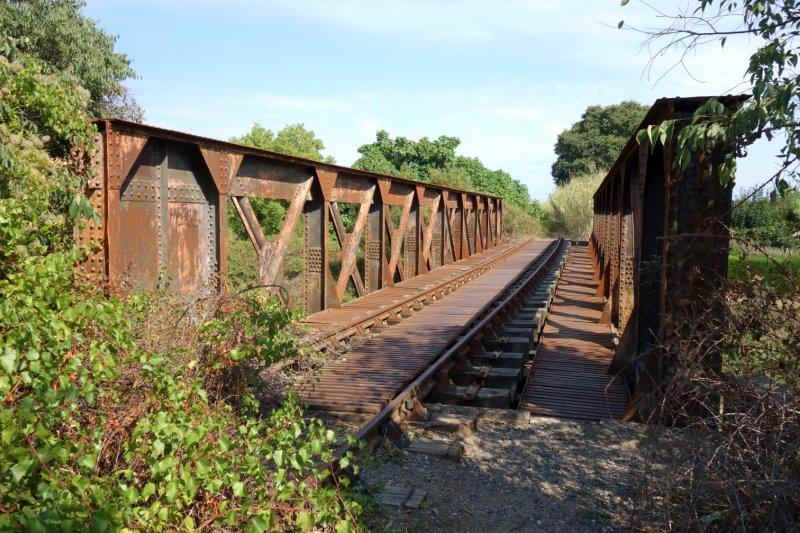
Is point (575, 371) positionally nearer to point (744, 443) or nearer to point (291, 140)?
point (744, 443)

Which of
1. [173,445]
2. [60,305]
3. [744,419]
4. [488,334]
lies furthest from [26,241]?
[488,334]

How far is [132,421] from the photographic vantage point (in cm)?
336

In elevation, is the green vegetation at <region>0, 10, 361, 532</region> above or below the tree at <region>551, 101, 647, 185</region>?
below

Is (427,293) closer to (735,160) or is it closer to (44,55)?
(735,160)

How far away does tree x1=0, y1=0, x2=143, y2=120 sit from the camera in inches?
731

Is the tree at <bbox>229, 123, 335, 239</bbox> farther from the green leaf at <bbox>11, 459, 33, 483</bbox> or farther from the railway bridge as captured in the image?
the green leaf at <bbox>11, 459, 33, 483</bbox>

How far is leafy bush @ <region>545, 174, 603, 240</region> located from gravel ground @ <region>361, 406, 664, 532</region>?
42687mm

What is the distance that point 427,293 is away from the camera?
13.9 m

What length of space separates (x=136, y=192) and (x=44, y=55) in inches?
616

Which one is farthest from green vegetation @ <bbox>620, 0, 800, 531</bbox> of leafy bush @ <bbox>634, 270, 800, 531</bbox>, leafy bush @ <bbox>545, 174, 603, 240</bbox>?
leafy bush @ <bbox>545, 174, 603, 240</bbox>

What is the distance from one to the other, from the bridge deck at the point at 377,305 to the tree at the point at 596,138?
56940mm

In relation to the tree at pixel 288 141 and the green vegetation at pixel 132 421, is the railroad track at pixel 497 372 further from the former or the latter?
the tree at pixel 288 141

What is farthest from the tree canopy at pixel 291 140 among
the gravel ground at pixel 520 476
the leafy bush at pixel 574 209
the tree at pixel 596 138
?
the gravel ground at pixel 520 476

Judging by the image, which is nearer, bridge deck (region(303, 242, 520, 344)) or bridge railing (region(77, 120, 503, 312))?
bridge railing (region(77, 120, 503, 312))
